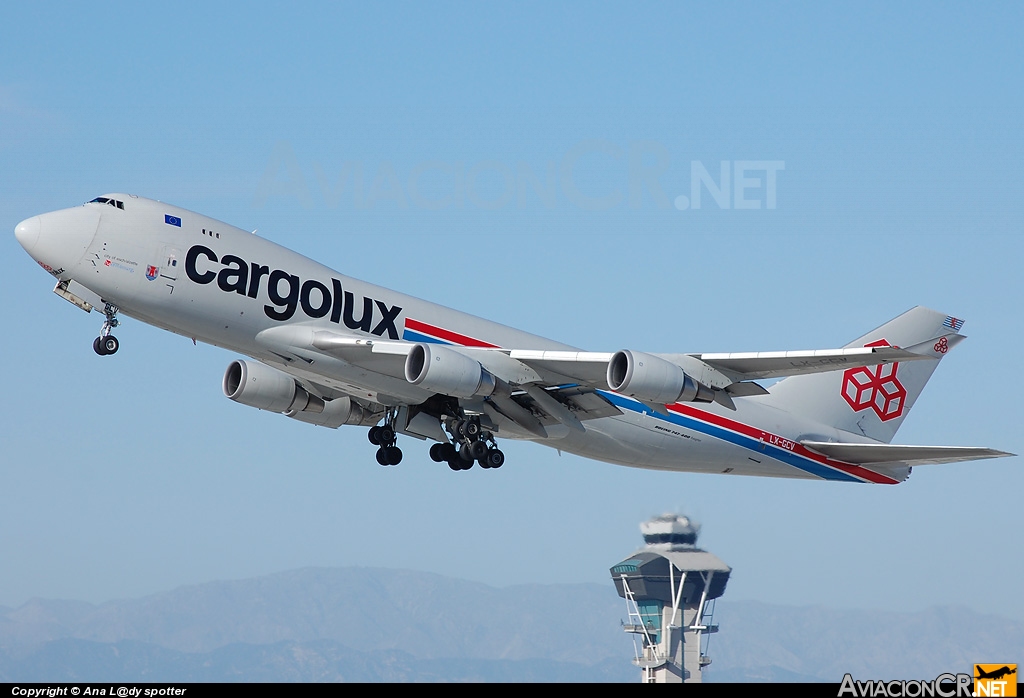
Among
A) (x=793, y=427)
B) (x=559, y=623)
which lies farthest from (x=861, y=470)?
(x=559, y=623)

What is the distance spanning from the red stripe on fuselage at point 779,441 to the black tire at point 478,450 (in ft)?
19.8

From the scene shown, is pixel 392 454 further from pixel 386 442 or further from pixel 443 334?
pixel 443 334

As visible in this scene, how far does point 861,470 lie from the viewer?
38938mm

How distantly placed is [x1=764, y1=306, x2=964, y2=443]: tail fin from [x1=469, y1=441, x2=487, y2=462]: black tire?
1139cm

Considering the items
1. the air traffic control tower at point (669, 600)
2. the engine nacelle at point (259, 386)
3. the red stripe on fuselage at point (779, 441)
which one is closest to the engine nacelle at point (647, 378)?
the red stripe on fuselage at point (779, 441)

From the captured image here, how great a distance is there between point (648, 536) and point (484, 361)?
53.5 m

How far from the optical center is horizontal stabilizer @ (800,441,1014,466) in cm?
3428

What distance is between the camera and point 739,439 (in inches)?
1468

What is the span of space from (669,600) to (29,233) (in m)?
65.7

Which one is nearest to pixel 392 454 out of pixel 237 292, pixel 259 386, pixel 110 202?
pixel 259 386

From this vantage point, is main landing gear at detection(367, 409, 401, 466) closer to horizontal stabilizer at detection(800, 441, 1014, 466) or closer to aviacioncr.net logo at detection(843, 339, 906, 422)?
horizontal stabilizer at detection(800, 441, 1014, 466)

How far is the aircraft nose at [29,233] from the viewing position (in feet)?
91.5

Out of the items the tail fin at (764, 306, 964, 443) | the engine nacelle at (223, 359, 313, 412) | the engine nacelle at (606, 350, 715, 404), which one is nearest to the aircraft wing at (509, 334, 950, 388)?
the engine nacelle at (606, 350, 715, 404)

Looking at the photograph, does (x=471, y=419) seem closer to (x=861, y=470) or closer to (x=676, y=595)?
(x=861, y=470)
